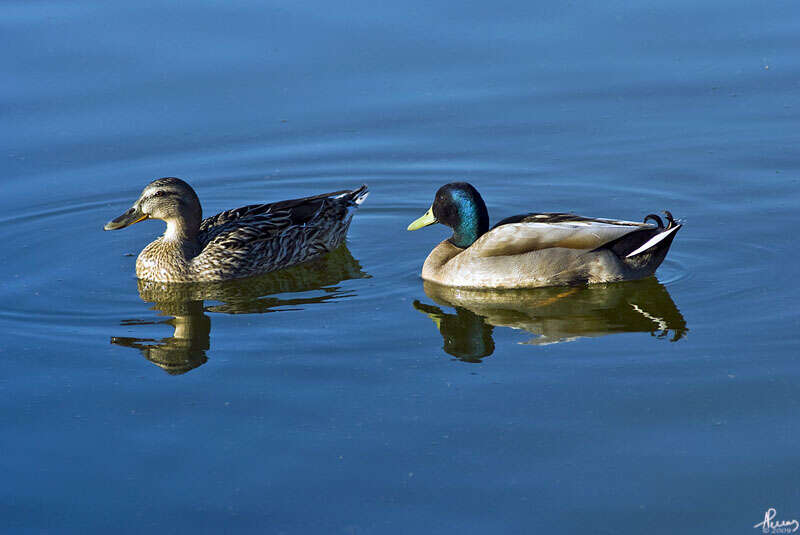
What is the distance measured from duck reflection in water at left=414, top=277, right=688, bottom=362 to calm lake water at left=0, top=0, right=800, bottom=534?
34mm

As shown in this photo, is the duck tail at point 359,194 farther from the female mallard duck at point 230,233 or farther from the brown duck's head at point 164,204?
the brown duck's head at point 164,204

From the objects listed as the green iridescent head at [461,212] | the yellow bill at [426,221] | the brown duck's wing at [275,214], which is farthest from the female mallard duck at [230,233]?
the green iridescent head at [461,212]

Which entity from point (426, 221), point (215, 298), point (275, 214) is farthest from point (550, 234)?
point (215, 298)

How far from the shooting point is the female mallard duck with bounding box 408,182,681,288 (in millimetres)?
9953

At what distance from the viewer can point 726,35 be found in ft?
48.4

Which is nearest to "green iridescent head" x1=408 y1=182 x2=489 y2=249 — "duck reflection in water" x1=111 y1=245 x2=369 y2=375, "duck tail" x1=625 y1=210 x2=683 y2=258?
"duck reflection in water" x1=111 y1=245 x2=369 y2=375

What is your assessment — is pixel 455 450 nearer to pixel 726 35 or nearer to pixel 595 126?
pixel 595 126

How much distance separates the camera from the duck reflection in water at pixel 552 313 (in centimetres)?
890

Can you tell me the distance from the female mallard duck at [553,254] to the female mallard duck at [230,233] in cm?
155

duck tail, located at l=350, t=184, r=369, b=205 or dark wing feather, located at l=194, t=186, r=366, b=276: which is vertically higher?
A: duck tail, located at l=350, t=184, r=369, b=205

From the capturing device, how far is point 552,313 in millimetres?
9531

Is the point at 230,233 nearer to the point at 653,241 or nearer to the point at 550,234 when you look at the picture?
the point at 550,234

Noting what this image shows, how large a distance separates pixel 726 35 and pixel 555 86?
2580mm

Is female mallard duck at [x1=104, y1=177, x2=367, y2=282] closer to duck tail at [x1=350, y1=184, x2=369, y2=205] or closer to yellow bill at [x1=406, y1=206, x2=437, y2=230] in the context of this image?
duck tail at [x1=350, y1=184, x2=369, y2=205]
